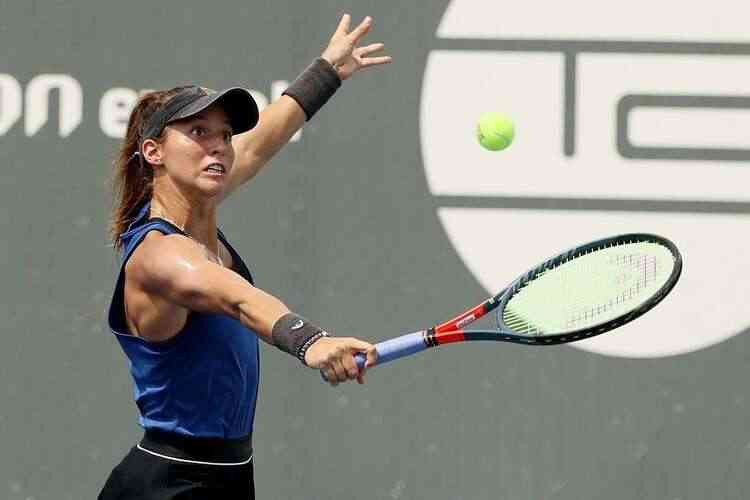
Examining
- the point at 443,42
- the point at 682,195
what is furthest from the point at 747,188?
the point at 443,42

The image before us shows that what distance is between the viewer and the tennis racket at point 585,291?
10.6 feet

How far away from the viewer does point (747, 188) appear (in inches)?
190

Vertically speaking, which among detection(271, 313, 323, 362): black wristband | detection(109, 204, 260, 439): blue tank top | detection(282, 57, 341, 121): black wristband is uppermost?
detection(282, 57, 341, 121): black wristband

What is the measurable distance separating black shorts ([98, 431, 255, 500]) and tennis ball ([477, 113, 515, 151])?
1.71 m

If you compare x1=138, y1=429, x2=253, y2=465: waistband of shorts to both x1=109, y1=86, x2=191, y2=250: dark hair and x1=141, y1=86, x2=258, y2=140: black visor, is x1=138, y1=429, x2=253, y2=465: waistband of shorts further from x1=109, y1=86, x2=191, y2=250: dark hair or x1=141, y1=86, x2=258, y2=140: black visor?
x1=141, y1=86, x2=258, y2=140: black visor

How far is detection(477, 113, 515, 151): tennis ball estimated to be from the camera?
15.6 feet

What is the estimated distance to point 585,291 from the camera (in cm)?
358

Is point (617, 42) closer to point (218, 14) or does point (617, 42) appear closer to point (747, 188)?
point (747, 188)

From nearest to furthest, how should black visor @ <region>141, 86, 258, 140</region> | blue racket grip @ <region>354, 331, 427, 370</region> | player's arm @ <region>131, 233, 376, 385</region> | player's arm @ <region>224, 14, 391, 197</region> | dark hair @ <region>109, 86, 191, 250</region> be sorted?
1. player's arm @ <region>131, 233, 376, 385</region>
2. blue racket grip @ <region>354, 331, 427, 370</region>
3. black visor @ <region>141, 86, 258, 140</region>
4. dark hair @ <region>109, 86, 191, 250</region>
5. player's arm @ <region>224, 14, 391, 197</region>

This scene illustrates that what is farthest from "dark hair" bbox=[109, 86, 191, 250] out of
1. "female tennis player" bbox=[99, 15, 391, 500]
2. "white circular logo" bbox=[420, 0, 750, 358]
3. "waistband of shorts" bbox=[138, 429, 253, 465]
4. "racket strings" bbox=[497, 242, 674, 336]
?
"white circular logo" bbox=[420, 0, 750, 358]

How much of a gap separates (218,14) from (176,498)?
6.44ft

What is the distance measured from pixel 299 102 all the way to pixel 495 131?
91 cm

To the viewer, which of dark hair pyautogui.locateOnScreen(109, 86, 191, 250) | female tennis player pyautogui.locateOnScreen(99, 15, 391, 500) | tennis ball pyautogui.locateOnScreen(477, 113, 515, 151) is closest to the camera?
female tennis player pyautogui.locateOnScreen(99, 15, 391, 500)

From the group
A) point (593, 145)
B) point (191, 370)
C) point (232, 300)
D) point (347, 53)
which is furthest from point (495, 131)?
point (232, 300)
